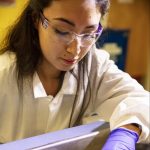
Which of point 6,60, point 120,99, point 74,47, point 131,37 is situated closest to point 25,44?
point 6,60

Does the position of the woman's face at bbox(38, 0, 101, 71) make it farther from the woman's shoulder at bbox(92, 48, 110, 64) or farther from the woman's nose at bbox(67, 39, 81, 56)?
the woman's shoulder at bbox(92, 48, 110, 64)

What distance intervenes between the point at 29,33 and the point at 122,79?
0.31 meters

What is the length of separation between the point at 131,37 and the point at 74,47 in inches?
73.2

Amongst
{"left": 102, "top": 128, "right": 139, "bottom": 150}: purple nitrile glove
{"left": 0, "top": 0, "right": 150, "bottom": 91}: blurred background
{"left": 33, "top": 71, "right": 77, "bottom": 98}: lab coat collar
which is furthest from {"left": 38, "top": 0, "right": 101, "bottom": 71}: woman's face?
{"left": 0, "top": 0, "right": 150, "bottom": 91}: blurred background

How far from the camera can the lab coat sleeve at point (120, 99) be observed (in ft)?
2.68

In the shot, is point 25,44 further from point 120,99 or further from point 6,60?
point 120,99

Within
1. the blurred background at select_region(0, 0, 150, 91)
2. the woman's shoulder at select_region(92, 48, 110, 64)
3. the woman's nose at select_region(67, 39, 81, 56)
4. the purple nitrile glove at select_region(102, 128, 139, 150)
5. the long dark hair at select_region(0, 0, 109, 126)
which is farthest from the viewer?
the blurred background at select_region(0, 0, 150, 91)

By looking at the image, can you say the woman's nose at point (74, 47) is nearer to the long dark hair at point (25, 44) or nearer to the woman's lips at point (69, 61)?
the woman's lips at point (69, 61)

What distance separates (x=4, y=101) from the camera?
93 cm

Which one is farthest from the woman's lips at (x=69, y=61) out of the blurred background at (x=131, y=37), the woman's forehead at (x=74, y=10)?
the blurred background at (x=131, y=37)

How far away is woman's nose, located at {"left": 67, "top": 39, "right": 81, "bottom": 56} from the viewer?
0.80 meters

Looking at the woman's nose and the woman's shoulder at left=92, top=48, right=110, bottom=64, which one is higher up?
the woman's nose

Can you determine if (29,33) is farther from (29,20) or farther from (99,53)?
(99,53)

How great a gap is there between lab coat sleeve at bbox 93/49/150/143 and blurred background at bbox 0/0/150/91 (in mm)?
1314
